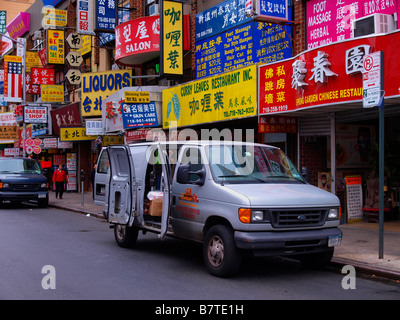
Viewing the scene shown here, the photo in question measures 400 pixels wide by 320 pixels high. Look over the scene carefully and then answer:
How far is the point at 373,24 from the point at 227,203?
243 inches

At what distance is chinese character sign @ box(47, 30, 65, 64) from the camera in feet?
95.4

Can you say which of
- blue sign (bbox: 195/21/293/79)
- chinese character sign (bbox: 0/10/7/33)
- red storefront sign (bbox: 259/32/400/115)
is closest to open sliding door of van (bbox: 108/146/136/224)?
red storefront sign (bbox: 259/32/400/115)

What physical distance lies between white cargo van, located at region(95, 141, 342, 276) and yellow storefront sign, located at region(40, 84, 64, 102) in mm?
20449

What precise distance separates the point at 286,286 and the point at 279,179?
1905 mm

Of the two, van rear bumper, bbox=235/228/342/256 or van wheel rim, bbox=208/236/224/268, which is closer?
van rear bumper, bbox=235/228/342/256

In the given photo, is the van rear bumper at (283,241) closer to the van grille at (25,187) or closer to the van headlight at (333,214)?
the van headlight at (333,214)

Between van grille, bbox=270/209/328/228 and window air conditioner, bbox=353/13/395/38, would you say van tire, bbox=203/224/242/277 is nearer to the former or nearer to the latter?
van grille, bbox=270/209/328/228

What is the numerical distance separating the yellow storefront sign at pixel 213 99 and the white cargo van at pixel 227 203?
4.97 m

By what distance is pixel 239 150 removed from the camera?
833 centimetres

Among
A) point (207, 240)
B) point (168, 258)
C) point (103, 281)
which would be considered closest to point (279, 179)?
point (207, 240)

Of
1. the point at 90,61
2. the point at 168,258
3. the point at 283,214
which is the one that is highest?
the point at 90,61
